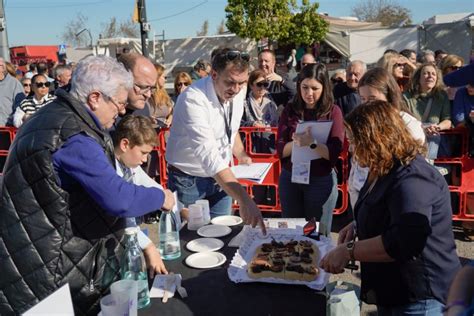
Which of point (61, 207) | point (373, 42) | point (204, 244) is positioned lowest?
point (204, 244)

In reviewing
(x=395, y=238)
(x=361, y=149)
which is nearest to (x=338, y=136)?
(x=361, y=149)

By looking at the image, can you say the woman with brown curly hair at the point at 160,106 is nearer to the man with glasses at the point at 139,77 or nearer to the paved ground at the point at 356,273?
the paved ground at the point at 356,273

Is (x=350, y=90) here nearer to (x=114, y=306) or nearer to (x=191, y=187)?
(x=191, y=187)

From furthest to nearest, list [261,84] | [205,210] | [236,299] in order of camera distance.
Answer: [261,84], [205,210], [236,299]

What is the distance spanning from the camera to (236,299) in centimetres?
183

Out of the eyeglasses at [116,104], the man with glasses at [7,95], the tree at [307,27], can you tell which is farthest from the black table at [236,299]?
the tree at [307,27]

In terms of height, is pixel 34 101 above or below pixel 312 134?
above

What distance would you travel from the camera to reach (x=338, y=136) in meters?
3.35

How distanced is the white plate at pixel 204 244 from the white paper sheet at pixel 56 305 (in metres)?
1.00

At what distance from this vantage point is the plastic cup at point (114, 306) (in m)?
1.54

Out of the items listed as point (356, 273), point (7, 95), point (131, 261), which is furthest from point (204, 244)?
point (7, 95)

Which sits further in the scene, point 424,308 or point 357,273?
point 357,273

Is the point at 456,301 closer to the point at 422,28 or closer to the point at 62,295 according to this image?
the point at 62,295

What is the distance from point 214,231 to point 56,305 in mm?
1333
